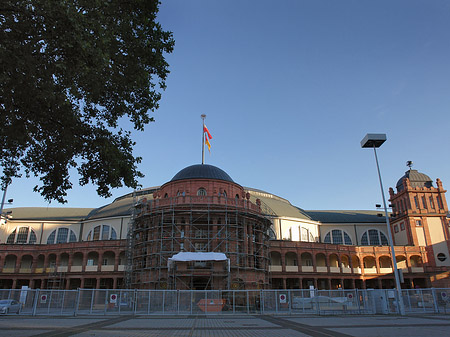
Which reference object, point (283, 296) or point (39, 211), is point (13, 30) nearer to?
point (283, 296)

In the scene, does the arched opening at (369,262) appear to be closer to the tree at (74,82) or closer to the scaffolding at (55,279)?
the scaffolding at (55,279)

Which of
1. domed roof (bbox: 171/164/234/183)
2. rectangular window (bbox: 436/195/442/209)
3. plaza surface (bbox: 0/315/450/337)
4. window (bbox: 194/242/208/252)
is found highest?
rectangular window (bbox: 436/195/442/209)

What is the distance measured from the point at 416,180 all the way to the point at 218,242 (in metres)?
42.6

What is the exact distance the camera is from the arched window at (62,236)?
58594mm

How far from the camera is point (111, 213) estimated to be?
5591 centimetres

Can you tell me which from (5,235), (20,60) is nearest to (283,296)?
(20,60)

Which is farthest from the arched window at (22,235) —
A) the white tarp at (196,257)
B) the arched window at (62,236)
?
the white tarp at (196,257)

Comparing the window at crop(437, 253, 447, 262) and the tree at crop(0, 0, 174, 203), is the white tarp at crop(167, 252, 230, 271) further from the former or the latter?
the window at crop(437, 253, 447, 262)

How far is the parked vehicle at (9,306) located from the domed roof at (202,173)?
19.5 metres

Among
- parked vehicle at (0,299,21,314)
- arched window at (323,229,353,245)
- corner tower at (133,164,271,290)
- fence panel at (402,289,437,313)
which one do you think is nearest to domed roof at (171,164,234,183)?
corner tower at (133,164,271,290)

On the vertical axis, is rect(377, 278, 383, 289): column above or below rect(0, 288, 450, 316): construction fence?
above

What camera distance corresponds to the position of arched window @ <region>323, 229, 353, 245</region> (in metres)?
62.1

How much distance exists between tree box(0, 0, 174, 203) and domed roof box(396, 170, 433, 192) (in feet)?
191

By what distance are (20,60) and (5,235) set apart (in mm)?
59292
